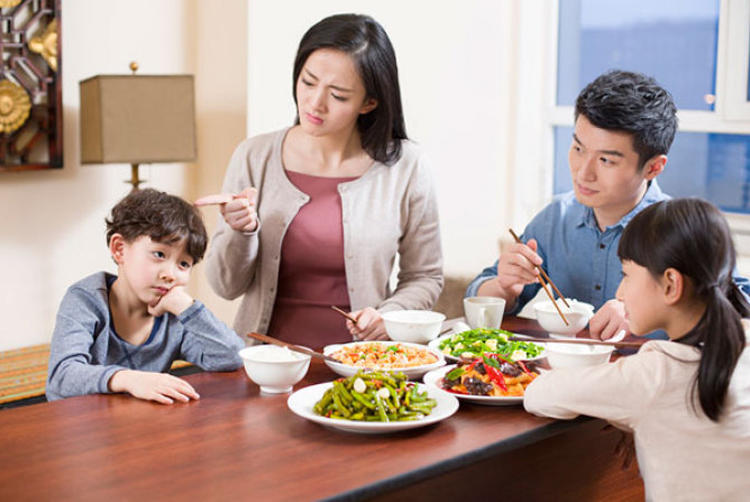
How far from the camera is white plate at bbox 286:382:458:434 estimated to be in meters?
1.49

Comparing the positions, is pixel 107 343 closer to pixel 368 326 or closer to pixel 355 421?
pixel 368 326

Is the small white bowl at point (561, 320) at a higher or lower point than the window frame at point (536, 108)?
lower

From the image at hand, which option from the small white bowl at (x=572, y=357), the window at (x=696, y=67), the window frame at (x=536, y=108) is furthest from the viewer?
the window frame at (x=536, y=108)

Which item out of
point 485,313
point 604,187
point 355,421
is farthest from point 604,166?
point 355,421

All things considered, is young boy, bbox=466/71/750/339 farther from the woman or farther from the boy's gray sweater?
the boy's gray sweater

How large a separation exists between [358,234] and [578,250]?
590 millimetres

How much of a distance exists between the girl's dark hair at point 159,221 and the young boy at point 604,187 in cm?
79

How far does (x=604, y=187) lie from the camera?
2240 mm

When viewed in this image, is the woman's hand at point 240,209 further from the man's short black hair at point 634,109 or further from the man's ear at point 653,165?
A: the man's ear at point 653,165

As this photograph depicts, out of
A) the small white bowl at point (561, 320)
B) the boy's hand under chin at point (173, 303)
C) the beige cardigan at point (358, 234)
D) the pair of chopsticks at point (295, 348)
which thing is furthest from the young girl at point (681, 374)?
the beige cardigan at point (358, 234)

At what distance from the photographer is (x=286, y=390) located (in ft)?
5.72

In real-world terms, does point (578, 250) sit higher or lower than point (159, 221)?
lower

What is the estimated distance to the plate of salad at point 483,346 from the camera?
75.5 inches

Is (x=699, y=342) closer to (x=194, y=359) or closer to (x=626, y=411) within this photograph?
(x=626, y=411)
